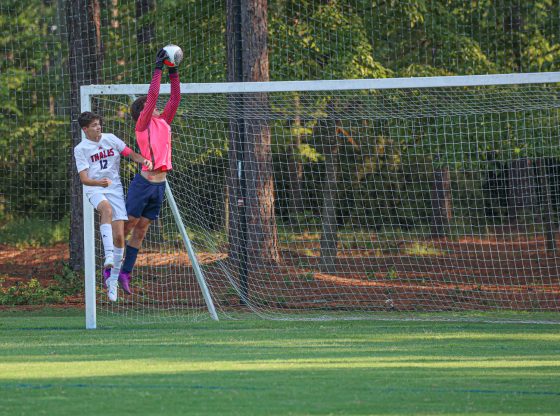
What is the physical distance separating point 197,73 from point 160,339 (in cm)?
844

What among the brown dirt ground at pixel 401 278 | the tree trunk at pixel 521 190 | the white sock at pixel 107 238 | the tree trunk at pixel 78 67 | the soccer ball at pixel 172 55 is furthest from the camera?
the tree trunk at pixel 521 190

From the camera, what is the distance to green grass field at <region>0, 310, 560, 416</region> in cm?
568

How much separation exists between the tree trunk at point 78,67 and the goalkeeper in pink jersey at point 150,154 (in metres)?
6.46

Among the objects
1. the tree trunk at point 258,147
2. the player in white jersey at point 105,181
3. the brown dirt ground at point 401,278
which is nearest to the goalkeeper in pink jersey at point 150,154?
the player in white jersey at point 105,181

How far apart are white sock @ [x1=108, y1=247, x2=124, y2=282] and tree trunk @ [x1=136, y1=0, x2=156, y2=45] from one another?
9.30 m

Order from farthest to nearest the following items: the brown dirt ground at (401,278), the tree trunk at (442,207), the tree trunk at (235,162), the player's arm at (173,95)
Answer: the tree trunk at (442,207), the brown dirt ground at (401,278), the tree trunk at (235,162), the player's arm at (173,95)

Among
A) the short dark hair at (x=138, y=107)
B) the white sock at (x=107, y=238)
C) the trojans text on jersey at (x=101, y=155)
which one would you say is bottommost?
the white sock at (x=107, y=238)

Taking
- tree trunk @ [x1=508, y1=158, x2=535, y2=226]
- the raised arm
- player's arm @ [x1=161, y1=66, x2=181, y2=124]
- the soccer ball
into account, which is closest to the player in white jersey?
the raised arm

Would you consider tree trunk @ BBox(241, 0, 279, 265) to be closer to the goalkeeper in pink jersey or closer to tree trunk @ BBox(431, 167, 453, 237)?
tree trunk @ BBox(431, 167, 453, 237)

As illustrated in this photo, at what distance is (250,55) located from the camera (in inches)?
590

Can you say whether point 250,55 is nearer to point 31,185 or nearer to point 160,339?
point 160,339

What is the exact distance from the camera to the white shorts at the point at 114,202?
10172mm

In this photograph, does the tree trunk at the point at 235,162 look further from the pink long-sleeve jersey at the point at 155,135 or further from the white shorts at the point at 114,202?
the white shorts at the point at 114,202

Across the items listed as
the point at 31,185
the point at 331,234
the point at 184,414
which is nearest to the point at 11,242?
the point at 31,185
